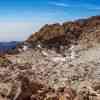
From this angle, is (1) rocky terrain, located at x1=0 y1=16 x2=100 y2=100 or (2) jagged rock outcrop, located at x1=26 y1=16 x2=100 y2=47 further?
(2) jagged rock outcrop, located at x1=26 y1=16 x2=100 y2=47

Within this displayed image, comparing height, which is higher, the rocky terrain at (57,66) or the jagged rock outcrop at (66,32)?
the jagged rock outcrop at (66,32)

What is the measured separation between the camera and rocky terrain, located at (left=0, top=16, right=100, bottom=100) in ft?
42.6

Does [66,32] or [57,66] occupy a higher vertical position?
[66,32]

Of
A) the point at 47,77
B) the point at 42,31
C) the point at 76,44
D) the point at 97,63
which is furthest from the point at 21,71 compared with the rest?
the point at 42,31

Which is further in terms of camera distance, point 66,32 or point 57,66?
point 66,32

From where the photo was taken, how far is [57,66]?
16.6 metres

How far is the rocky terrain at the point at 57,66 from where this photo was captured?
13.0 m

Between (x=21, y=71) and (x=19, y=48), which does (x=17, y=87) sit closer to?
(x=21, y=71)

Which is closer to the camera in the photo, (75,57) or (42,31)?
(75,57)

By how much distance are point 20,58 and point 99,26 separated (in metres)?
6.31

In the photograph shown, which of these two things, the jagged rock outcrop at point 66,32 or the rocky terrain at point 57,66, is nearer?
the rocky terrain at point 57,66

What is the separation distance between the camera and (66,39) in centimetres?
2070

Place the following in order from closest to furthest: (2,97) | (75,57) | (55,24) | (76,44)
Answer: (2,97), (75,57), (76,44), (55,24)

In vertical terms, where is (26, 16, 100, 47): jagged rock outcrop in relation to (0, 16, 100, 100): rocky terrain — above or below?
above
